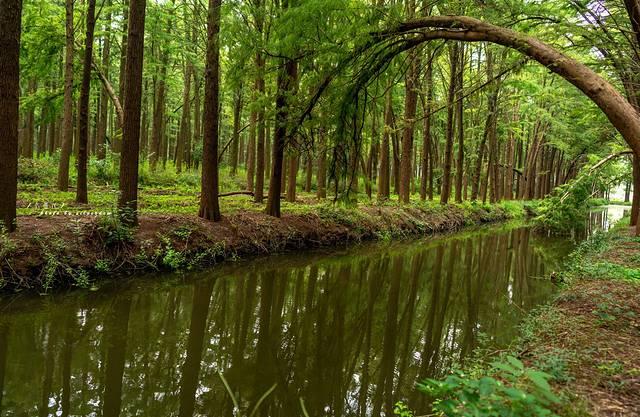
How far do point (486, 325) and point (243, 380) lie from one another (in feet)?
13.8

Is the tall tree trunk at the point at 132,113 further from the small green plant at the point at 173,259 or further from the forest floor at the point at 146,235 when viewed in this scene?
the small green plant at the point at 173,259

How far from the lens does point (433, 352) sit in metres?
5.72

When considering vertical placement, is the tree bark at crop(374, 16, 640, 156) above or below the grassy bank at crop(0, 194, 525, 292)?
above

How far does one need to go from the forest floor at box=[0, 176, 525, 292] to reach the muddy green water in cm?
56

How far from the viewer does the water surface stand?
163 inches

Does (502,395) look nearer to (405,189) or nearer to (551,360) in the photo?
(551,360)

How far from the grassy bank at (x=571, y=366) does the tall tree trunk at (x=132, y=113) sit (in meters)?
7.82

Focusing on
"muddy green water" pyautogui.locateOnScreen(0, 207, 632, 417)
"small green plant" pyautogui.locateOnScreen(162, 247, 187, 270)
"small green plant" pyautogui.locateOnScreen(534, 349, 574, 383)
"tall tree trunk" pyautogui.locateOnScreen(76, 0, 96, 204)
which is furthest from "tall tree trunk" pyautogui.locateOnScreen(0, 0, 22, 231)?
"small green plant" pyautogui.locateOnScreen(534, 349, 574, 383)

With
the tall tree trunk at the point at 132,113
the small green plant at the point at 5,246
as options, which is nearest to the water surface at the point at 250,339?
the small green plant at the point at 5,246

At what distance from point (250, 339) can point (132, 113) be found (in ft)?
19.9

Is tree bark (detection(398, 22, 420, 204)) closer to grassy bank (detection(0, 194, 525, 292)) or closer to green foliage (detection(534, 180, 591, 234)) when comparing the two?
grassy bank (detection(0, 194, 525, 292))

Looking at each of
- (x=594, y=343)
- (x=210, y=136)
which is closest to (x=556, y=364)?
(x=594, y=343)

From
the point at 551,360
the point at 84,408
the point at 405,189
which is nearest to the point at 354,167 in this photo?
the point at 551,360

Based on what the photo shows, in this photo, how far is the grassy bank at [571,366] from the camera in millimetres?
2367
